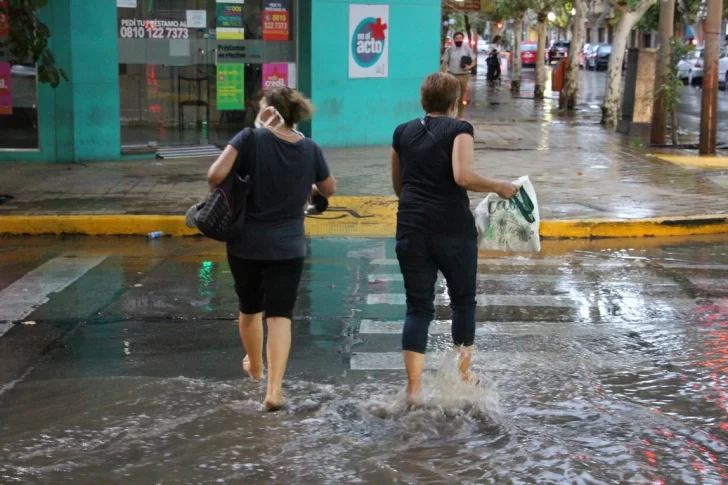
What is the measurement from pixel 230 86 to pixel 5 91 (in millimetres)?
3410

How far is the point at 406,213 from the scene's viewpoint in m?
5.20

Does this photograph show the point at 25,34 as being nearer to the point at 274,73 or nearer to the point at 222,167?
the point at 274,73

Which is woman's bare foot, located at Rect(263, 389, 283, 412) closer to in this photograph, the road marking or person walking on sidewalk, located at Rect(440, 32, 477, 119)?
the road marking

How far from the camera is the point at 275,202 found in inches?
199

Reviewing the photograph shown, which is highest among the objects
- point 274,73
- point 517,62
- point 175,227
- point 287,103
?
point 517,62

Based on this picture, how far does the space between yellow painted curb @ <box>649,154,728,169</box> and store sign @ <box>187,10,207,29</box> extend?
7452 mm

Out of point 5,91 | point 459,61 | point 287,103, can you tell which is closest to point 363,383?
point 287,103

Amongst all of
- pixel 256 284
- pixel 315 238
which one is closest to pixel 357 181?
pixel 315 238

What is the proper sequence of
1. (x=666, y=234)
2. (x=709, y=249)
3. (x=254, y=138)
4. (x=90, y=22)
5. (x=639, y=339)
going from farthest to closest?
→ 1. (x=90, y=22)
2. (x=666, y=234)
3. (x=709, y=249)
4. (x=639, y=339)
5. (x=254, y=138)

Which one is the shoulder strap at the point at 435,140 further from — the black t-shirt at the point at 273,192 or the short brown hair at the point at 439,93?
the black t-shirt at the point at 273,192

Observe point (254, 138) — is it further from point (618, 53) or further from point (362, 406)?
point (618, 53)

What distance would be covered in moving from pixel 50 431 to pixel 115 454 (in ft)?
1.59

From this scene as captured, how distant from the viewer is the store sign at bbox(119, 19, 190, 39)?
14.9 meters

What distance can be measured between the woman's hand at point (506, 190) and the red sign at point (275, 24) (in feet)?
38.0
